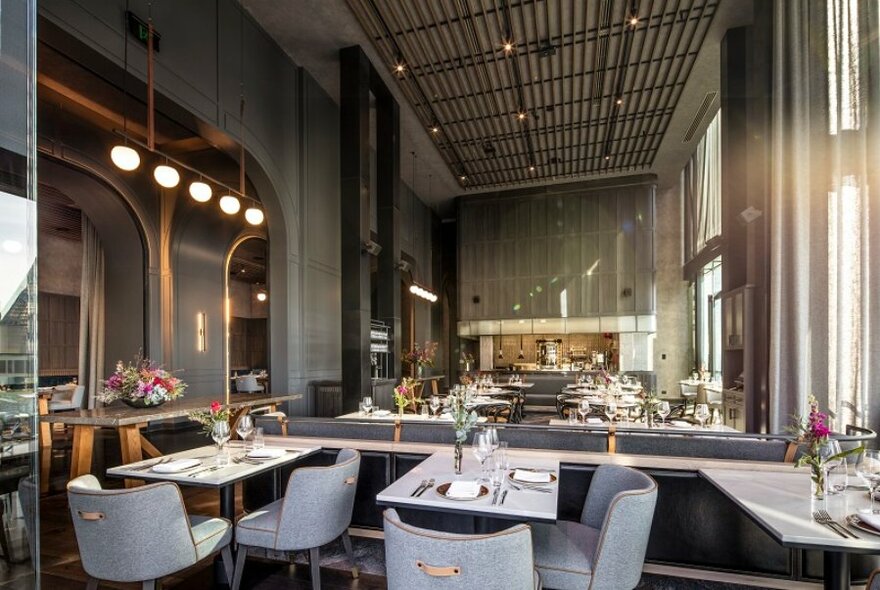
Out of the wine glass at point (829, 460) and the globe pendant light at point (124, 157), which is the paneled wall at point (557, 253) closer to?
the globe pendant light at point (124, 157)

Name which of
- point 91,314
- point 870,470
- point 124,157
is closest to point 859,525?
point 870,470

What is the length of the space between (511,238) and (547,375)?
4555mm

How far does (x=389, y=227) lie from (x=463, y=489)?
656 centimetres

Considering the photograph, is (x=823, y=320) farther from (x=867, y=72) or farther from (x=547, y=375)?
(x=547, y=375)

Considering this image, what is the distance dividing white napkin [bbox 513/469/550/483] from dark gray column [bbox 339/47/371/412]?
453cm

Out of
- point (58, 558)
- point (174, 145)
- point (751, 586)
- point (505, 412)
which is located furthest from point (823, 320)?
point (174, 145)

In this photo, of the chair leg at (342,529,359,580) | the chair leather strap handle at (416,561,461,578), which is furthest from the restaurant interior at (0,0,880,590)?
the chair leg at (342,529,359,580)

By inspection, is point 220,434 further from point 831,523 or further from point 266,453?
point 831,523

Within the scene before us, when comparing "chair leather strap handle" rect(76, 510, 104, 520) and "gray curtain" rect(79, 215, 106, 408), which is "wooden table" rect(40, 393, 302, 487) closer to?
"chair leather strap handle" rect(76, 510, 104, 520)

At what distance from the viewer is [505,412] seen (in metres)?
8.80

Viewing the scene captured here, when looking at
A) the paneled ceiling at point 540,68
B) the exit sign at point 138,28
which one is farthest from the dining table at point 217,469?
the paneled ceiling at point 540,68

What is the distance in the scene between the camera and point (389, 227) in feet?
27.9

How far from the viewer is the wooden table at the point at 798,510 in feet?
5.82

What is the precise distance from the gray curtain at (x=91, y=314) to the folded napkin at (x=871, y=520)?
1060 centimetres
